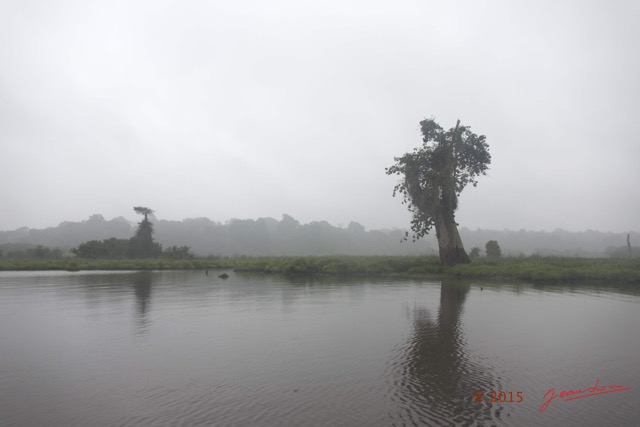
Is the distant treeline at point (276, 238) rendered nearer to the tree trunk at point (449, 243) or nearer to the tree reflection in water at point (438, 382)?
the tree trunk at point (449, 243)

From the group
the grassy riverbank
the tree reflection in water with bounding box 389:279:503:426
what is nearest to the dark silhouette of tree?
the grassy riverbank

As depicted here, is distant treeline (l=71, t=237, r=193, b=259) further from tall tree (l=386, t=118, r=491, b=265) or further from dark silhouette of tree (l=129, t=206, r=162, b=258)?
tall tree (l=386, t=118, r=491, b=265)

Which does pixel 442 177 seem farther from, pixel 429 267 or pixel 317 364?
pixel 317 364

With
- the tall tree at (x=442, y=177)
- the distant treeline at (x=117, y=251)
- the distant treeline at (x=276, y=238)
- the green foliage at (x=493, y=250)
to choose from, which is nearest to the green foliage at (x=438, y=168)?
the tall tree at (x=442, y=177)

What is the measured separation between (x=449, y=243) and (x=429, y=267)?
270cm

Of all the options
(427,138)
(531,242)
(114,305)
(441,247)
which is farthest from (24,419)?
(531,242)

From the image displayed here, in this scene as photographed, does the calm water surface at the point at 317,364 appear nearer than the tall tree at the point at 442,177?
Yes

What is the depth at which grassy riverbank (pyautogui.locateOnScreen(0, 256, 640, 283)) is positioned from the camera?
27.5m

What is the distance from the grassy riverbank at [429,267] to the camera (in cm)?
2745

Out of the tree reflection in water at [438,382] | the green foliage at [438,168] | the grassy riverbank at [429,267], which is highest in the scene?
the green foliage at [438,168]

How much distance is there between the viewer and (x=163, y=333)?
12.0 m

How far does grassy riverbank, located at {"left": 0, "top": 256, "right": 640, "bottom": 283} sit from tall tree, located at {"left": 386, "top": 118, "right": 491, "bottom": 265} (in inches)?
101

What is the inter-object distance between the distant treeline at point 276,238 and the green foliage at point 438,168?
87.7 meters

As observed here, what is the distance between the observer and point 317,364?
8891 mm
